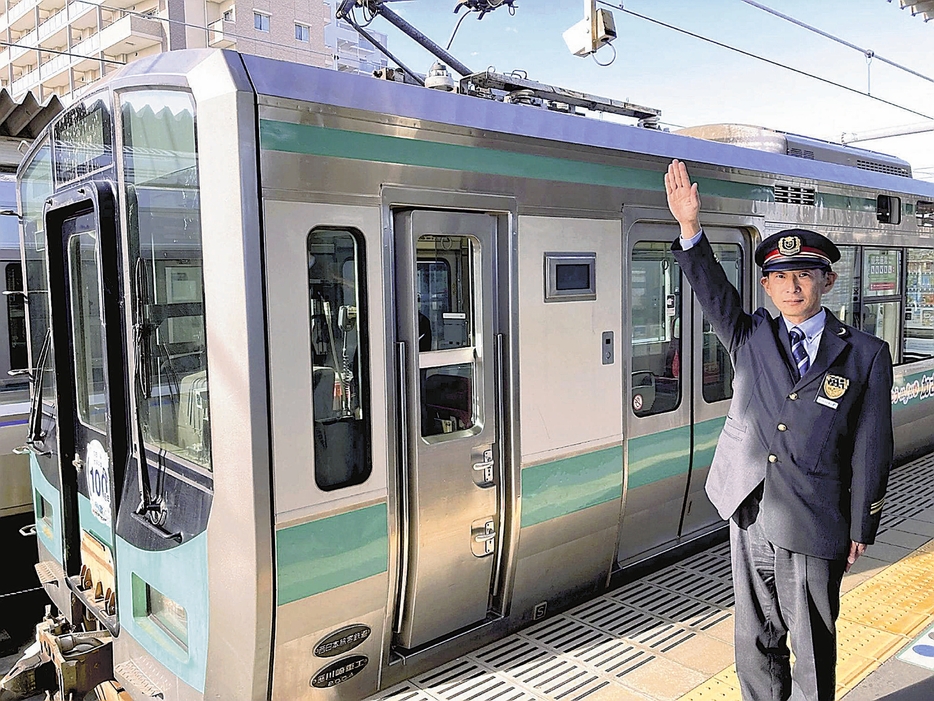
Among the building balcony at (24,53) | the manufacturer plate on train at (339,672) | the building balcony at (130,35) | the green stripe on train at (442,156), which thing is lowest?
the manufacturer plate on train at (339,672)

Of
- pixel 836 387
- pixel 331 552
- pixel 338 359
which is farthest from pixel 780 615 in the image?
pixel 338 359

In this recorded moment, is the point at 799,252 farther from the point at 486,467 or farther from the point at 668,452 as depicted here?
the point at 668,452

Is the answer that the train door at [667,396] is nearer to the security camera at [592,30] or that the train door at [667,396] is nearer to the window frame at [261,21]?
the security camera at [592,30]

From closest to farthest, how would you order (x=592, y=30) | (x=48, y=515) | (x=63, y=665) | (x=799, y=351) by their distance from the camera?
(x=799, y=351)
(x=63, y=665)
(x=48, y=515)
(x=592, y=30)

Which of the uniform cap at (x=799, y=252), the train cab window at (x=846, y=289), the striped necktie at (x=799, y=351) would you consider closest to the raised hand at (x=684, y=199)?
the uniform cap at (x=799, y=252)

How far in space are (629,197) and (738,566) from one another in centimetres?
220

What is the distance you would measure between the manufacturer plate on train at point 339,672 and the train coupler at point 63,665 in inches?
45.8

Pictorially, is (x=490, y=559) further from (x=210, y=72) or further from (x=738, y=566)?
(x=210, y=72)

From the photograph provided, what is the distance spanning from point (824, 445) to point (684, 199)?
1.09m

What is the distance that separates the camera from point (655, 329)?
16.4 feet

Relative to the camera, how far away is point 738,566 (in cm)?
329

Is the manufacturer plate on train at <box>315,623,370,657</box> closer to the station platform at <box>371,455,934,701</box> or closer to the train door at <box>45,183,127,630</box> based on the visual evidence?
the station platform at <box>371,455,934,701</box>

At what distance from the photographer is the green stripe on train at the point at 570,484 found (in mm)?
4098

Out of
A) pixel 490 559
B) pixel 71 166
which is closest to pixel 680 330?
pixel 490 559
